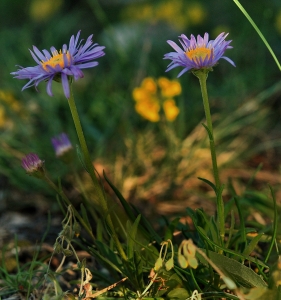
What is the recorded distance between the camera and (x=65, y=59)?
915 millimetres

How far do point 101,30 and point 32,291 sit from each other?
2631 millimetres

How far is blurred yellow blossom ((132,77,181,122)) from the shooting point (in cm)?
202

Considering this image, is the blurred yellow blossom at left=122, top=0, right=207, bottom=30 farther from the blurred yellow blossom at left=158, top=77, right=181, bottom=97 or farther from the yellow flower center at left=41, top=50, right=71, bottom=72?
the yellow flower center at left=41, top=50, right=71, bottom=72

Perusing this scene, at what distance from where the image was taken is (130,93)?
2.35 meters

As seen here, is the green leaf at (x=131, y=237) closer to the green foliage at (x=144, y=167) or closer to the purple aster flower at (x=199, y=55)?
the green foliage at (x=144, y=167)

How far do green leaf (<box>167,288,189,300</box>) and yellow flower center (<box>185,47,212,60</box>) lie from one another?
458mm

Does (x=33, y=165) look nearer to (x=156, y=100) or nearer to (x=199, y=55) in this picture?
(x=199, y=55)

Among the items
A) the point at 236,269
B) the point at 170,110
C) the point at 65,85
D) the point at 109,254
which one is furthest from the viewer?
the point at 170,110

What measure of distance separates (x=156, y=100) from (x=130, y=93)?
0.32 m

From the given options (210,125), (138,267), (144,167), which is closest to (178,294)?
(138,267)

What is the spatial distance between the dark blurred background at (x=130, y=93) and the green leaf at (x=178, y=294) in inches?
37.5

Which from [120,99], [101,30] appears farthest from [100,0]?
[120,99]

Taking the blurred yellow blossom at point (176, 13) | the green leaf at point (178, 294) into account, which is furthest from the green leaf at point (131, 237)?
the blurred yellow blossom at point (176, 13)

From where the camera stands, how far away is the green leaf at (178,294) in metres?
1.06
